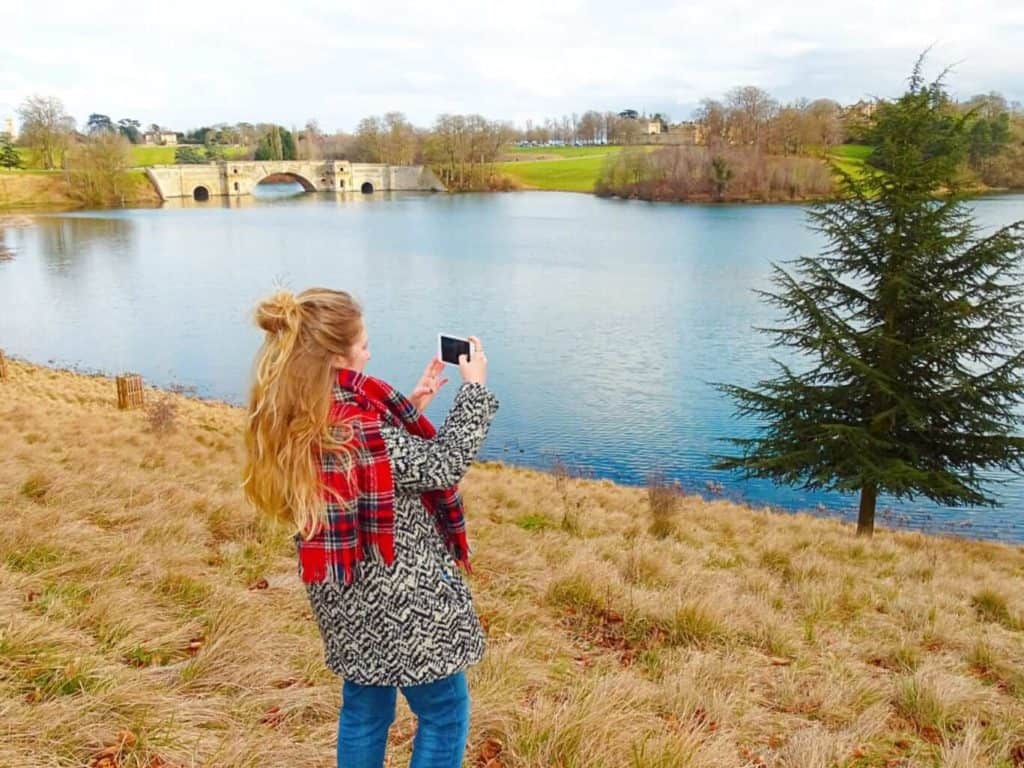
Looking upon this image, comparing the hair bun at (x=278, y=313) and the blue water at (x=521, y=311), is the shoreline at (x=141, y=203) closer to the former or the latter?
the blue water at (x=521, y=311)

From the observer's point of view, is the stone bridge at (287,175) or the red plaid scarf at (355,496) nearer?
the red plaid scarf at (355,496)

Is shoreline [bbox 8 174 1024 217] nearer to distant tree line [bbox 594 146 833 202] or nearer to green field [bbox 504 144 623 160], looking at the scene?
distant tree line [bbox 594 146 833 202]

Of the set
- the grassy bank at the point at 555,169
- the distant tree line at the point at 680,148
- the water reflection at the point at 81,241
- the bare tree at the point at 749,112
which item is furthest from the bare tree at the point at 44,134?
the bare tree at the point at 749,112

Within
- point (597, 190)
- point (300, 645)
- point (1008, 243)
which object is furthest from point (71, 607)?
point (597, 190)

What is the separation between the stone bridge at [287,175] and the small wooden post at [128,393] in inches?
2751

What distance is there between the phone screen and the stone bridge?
83.9 m

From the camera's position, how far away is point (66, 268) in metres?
35.0

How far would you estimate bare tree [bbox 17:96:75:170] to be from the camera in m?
76.7

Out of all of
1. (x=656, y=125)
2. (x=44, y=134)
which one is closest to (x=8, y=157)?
(x=44, y=134)

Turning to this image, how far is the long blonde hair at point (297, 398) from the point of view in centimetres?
179

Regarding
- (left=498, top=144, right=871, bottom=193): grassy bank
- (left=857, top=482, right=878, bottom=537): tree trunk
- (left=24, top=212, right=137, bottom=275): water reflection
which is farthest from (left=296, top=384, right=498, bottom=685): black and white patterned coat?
(left=498, top=144, right=871, bottom=193): grassy bank

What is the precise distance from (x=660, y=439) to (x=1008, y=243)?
6.85 metres

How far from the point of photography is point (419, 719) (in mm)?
2020

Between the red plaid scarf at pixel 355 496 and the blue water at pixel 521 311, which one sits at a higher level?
the red plaid scarf at pixel 355 496
